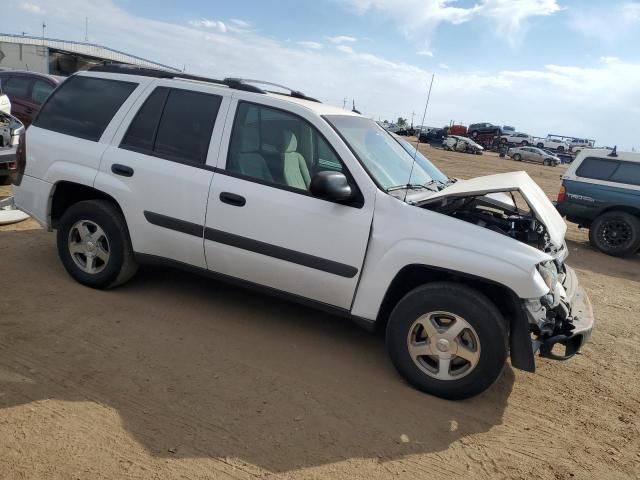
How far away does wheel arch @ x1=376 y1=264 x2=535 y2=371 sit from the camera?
10.4ft

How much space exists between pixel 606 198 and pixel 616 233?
65 cm

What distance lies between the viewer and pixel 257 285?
12.4ft

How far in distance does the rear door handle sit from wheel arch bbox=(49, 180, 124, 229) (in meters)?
0.29

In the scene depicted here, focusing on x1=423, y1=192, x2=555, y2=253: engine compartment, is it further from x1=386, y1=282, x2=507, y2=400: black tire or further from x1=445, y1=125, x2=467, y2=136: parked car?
x1=445, y1=125, x2=467, y2=136: parked car

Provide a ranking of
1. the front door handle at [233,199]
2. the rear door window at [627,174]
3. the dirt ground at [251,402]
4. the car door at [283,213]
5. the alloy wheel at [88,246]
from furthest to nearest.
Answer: the rear door window at [627,174] < the alloy wheel at [88,246] < the front door handle at [233,199] < the car door at [283,213] < the dirt ground at [251,402]

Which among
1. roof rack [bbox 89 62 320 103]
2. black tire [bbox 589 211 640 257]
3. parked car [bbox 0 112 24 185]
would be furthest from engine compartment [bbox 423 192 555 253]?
parked car [bbox 0 112 24 185]

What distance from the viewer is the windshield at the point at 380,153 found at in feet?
11.9

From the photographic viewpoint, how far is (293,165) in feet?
12.1

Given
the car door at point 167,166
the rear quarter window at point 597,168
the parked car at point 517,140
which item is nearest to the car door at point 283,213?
the car door at point 167,166

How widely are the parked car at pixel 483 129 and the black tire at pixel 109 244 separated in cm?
5069

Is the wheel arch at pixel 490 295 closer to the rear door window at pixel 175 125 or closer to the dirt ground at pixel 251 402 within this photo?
the dirt ground at pixel 251 402

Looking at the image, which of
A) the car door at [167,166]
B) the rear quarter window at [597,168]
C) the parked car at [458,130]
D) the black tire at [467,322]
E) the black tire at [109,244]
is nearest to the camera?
the black tire at [467,322]

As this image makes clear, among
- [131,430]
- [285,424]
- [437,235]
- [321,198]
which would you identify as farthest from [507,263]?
[131,430]

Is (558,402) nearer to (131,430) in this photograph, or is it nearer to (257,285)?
(257,285)
